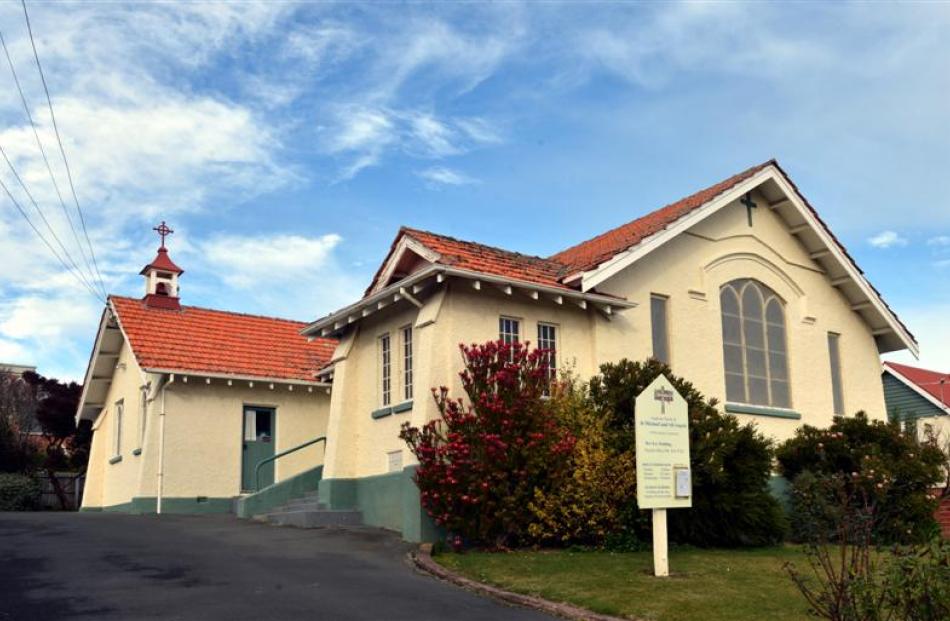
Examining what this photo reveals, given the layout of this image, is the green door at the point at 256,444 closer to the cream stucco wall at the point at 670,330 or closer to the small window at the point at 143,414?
the small window at the point at 143,414

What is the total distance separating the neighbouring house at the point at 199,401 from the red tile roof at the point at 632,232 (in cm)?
746

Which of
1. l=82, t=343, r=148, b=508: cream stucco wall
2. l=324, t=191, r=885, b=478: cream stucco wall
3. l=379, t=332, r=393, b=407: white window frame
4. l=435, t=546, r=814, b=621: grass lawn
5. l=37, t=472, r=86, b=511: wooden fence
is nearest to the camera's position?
l=435, t=546, r=814, b=621: grass lawn

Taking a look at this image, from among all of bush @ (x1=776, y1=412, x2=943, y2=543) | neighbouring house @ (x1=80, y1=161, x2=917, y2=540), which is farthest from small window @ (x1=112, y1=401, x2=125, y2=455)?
bush @ (x1=776, y1=412, x2=943, y2=543)

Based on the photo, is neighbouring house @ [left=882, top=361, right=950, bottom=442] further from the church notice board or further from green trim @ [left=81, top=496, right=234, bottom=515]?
the church notice board

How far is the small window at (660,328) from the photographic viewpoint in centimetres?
1881

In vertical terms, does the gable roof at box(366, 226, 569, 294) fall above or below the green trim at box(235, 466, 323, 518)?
above

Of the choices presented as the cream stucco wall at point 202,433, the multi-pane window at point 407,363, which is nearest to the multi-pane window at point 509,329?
the multi-pane window at point 407,363

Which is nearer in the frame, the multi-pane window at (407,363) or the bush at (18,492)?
the multi-pane window at (407,363)

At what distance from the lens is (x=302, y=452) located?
2478cm

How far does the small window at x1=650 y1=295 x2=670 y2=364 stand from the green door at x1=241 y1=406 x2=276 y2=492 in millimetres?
10430

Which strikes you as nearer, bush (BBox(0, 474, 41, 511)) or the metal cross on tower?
the metal cross on tower

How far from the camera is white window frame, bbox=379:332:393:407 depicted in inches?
712

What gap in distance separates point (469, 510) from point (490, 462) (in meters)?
0.79

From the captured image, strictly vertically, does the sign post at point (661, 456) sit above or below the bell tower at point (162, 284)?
below
